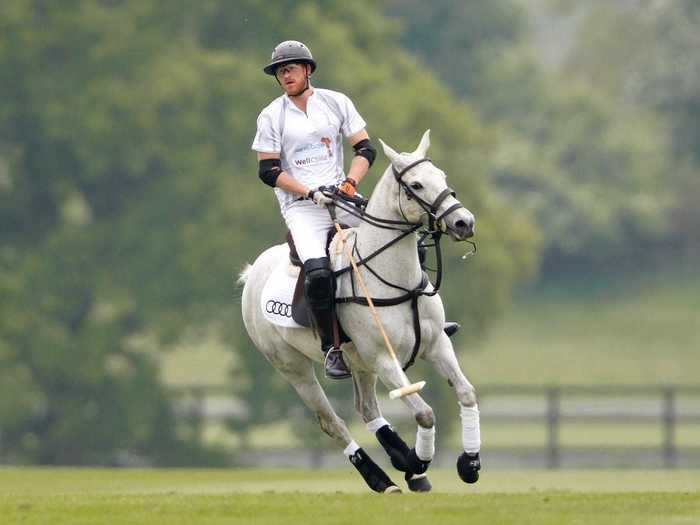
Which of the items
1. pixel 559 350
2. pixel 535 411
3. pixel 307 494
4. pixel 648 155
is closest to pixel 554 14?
pixel 648 155

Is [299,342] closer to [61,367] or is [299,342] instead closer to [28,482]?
[28,482]

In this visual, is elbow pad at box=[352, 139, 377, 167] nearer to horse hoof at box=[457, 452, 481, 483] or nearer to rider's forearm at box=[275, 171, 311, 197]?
rider's forearm at box=[275, 171, 311, 197]

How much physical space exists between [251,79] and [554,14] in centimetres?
6100

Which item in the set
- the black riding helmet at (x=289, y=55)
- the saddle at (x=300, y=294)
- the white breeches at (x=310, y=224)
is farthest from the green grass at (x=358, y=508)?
the black riding helmet at (x=289, y=55)

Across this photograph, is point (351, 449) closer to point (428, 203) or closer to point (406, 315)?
point (406, 315)

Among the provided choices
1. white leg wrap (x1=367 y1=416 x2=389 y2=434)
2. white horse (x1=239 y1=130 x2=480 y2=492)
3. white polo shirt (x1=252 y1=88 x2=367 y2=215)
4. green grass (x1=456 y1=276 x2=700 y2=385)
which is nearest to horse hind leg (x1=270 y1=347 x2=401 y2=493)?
white leg wrap (x1=367 y1=416 x2=389 y2=434)

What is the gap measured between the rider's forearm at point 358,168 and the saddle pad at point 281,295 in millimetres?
826

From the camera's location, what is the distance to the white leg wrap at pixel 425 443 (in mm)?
13141

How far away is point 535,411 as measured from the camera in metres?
52.9

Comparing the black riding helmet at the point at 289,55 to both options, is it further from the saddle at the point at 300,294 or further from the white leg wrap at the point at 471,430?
the white leg wrap at the point at 471,430

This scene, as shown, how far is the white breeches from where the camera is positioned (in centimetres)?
1359

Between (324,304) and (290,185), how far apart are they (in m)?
0.87

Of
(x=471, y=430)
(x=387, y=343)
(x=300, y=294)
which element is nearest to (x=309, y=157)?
(x=300, y=294)

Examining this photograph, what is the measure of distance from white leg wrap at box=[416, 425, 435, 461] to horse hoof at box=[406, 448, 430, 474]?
5cm
